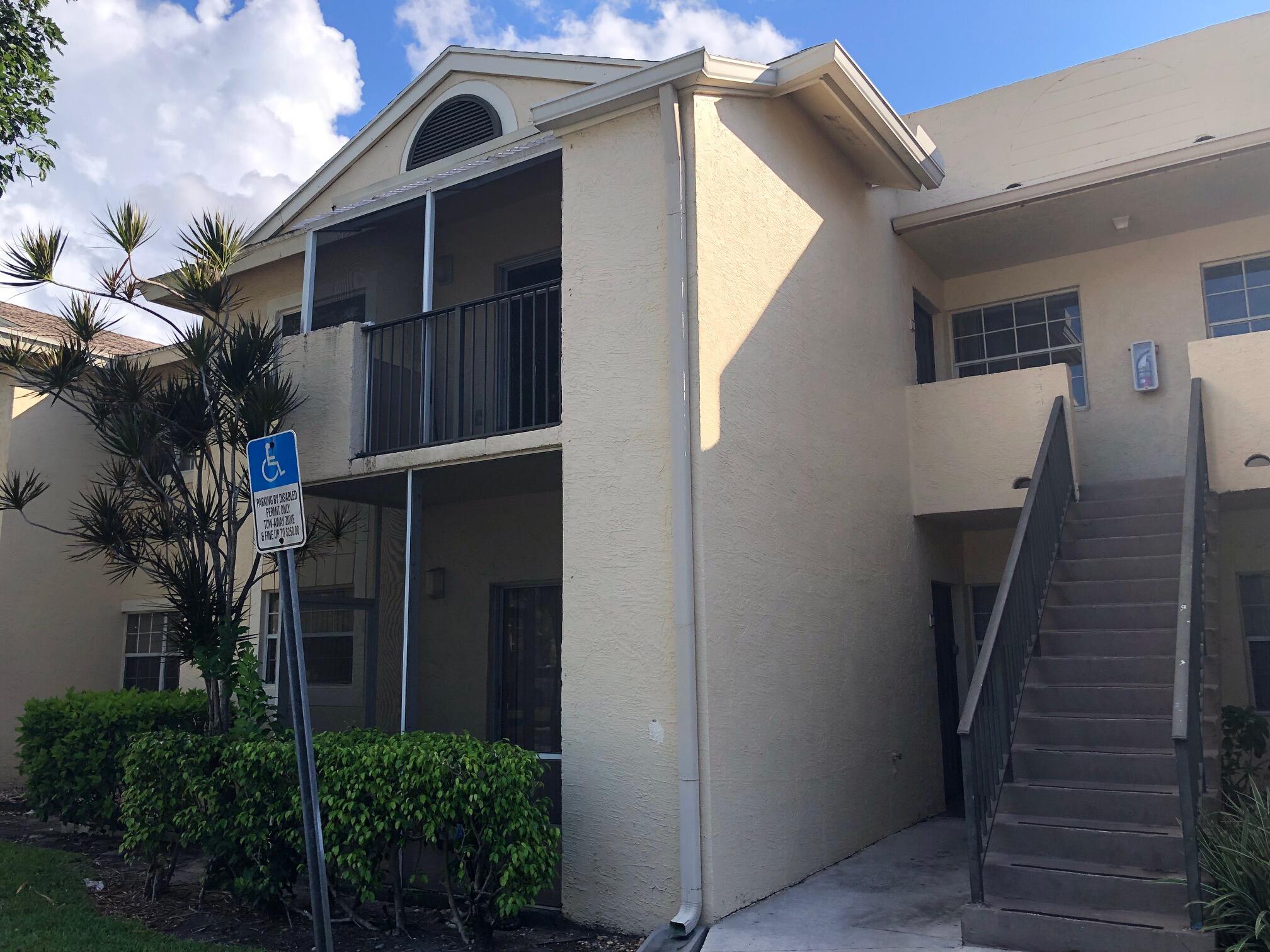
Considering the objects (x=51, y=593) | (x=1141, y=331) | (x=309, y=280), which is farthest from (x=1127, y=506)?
(x=51, y=593)

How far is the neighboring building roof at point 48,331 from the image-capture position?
12.1m

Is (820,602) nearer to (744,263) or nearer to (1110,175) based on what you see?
(744,263)

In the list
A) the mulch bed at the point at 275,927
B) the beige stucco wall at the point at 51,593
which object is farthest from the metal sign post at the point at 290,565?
the beige stucco wall at the point at 51,593

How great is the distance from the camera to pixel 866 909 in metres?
6.36

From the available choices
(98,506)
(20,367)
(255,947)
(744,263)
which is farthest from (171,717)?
(744,263)

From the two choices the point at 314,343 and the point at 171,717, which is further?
the point at 171,717

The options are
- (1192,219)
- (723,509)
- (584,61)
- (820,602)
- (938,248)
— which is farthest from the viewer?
(938,248)

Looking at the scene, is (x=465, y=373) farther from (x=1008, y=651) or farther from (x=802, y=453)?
(x=1008, y=651)

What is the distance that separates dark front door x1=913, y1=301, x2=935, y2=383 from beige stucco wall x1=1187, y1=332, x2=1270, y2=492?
2.89 m

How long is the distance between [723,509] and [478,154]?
392cm

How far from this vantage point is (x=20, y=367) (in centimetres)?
860

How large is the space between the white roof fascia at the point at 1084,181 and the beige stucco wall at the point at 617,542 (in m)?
4.19

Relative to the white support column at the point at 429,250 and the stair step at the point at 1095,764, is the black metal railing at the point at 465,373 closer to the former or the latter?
the white support column at the point at 429,250

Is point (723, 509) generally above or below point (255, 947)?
above
